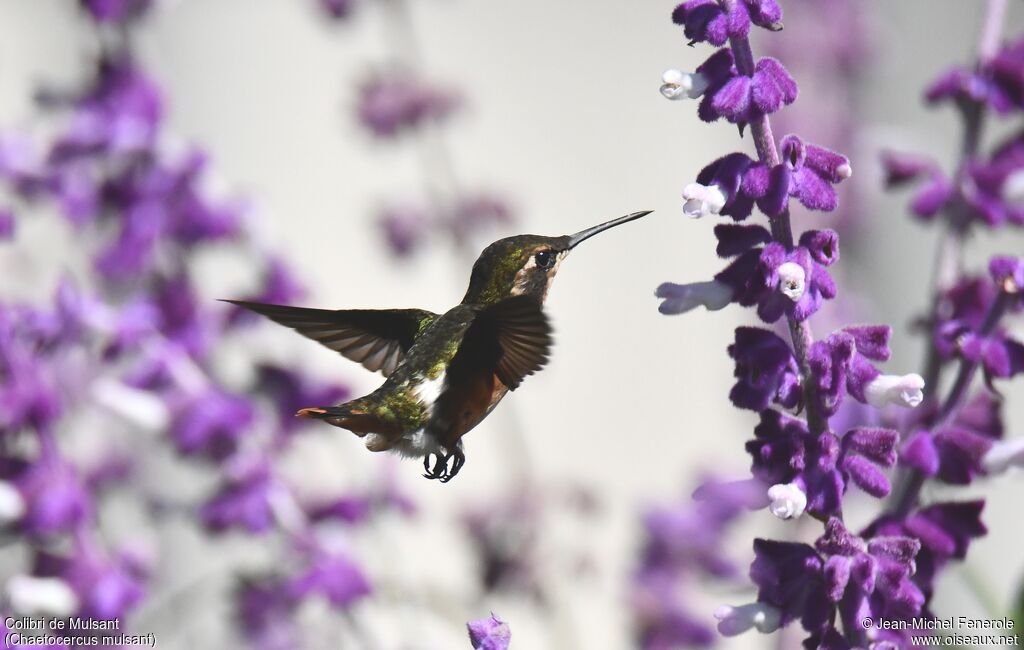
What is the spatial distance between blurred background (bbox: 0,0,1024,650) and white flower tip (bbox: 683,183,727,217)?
29.1 inches

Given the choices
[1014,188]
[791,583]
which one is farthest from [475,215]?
[791,583]

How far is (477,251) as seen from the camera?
419 centimetres

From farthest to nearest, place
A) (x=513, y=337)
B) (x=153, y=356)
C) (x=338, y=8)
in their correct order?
(x=338, y=8) < (x=153, y=356) < (x=513, y=337)

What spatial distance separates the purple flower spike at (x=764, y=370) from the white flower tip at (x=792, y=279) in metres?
0.09

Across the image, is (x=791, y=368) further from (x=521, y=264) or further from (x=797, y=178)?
(x=521, y=264)

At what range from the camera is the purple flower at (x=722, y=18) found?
1.47 m

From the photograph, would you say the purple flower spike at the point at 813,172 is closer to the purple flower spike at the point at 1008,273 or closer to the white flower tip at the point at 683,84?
the white flower tip at the point at 683,84

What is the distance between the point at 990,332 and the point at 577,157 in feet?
21.2

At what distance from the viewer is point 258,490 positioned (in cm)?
264

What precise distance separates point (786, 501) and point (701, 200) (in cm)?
39

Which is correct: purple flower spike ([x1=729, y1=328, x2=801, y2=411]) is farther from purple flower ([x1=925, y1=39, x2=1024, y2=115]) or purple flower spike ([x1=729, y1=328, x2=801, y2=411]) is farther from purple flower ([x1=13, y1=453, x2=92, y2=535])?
purple flower ([x1=13, y1=453, x2=92, y2=535])

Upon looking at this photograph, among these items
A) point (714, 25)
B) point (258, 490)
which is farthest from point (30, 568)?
point (714, 25)

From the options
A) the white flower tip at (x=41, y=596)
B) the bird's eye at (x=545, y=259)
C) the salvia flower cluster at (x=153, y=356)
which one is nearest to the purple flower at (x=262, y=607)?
the salvia flower cluster at (x=153, y=356)

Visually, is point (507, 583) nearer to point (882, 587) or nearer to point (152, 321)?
point (152, 321)
